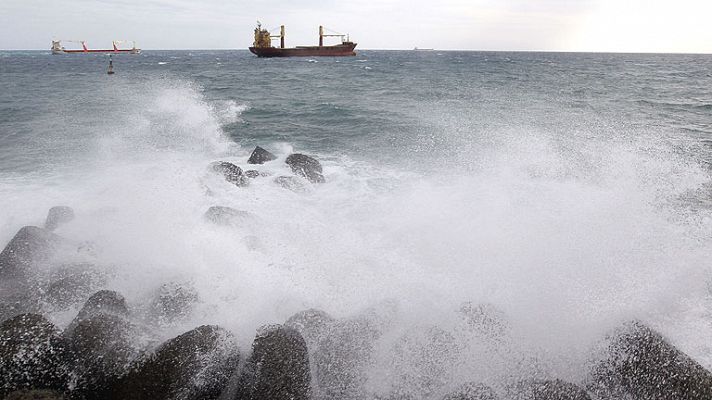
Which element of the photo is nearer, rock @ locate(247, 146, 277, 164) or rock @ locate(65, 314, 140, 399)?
rock @ locate(65, 314, 140, 399)

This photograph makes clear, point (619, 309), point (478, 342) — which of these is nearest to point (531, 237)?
point (619, 309)

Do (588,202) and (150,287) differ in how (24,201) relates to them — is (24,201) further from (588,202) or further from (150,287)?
(588,202)

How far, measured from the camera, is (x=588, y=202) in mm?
9688

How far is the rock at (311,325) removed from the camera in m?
5.17

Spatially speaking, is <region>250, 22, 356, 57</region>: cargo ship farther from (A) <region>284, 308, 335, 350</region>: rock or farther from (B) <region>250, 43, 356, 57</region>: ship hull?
(A) <region>284, 308, 335, 350</region>: rock

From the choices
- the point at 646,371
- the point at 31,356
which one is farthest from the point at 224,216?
the point at 646,371

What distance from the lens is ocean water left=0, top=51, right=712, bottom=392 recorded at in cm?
597

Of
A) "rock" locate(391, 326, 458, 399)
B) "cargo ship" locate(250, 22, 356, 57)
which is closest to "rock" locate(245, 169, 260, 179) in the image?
"rock" locate(391, 326, 458, 399)

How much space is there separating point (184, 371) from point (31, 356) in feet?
5.40

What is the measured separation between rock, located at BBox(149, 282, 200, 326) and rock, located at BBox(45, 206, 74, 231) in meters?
4.11

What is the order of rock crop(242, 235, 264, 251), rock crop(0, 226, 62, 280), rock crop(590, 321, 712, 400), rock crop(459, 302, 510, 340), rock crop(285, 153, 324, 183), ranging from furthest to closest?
rock crop(285, 153, 324, 183), rock crop(242, 235, 264, 251), rock crop(0, 226, 62, 280), rock crop(459, 302, 510, 340), rock crop(590, 321, 712, 400)

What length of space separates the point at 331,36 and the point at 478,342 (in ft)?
317

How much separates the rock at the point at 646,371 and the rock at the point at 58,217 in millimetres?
9880

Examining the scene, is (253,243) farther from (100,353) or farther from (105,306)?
Answer: (100,353)
